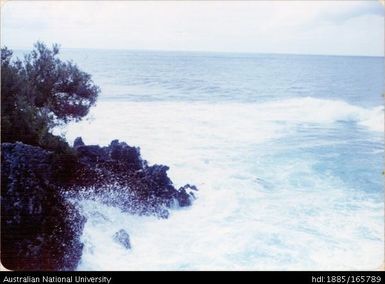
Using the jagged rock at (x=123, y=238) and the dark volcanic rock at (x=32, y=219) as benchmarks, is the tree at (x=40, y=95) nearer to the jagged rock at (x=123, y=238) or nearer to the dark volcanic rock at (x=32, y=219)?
the dark volcanic rock at (x=32, y=219)

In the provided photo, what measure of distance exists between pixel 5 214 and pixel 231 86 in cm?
1650

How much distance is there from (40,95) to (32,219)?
410cm

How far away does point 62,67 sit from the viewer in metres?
10.1

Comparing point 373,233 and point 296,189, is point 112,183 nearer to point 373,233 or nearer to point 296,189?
point 296,189

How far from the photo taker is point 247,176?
11164 millimetres

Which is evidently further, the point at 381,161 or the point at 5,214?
the point at 381,161

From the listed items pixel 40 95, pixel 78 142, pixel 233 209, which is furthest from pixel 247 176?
pixel 40 95

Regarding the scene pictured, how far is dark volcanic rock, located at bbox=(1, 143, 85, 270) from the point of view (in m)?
6.48

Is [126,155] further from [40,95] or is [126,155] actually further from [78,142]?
[40,95]

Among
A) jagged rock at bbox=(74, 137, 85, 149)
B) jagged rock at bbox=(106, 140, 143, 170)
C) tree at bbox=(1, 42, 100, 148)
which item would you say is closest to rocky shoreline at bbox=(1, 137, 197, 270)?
jagged rock at bbox=(106, 140, 143, 170)

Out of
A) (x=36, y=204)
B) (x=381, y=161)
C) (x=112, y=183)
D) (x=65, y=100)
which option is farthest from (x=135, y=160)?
(x=381, y=161)

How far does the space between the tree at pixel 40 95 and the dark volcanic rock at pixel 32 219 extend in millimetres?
1195
